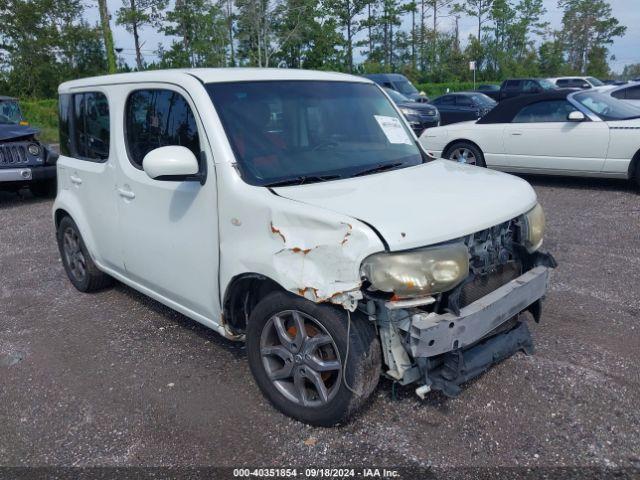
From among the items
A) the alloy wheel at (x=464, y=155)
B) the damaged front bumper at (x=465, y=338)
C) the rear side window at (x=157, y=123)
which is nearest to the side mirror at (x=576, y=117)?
the alloy wheel at (x=464, y=155)

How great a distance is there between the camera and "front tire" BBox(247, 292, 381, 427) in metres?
2.72

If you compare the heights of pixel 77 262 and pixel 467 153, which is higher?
pixel 467 153

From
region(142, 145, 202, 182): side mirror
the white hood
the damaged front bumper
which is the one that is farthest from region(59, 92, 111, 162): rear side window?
the damaged front bumper

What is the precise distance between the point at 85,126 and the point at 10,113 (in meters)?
6.97

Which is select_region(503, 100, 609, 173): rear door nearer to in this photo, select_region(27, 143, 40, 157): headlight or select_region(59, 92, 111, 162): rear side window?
select_region(59, 92, 111, 162): rear side window

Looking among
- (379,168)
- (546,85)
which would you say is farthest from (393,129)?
(546,85)

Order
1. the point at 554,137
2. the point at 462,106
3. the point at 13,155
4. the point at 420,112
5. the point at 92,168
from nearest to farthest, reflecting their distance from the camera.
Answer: the point at 92,168, the point at 554,137, the point at 13,155, the point at 420,112, the point at 462,106

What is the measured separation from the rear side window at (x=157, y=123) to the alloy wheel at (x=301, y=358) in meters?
1.14

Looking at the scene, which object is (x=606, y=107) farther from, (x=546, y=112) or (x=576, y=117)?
(x=546, y=112)

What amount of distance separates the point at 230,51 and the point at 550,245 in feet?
128

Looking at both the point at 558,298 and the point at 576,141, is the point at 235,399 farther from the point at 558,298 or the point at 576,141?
the point at 576,141

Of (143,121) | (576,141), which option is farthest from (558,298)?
(576,141)

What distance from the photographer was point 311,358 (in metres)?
2.92

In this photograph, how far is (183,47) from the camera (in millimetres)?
37000
